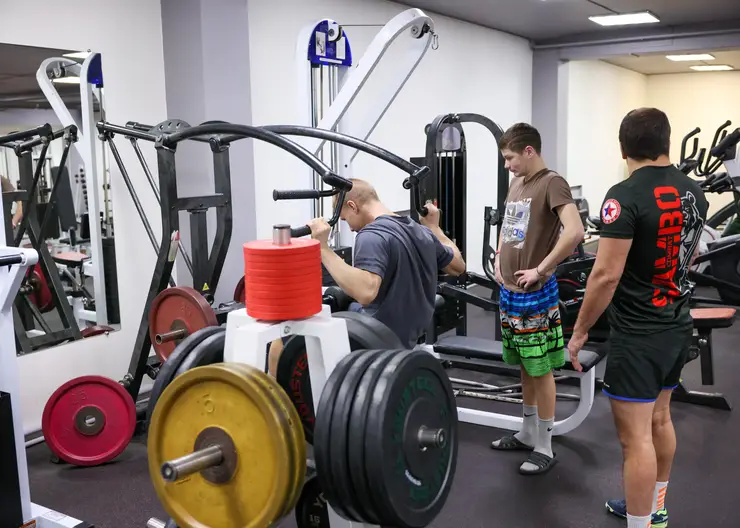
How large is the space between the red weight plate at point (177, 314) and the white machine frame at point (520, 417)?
3.77 feet

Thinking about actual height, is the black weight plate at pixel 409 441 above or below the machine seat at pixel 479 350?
above

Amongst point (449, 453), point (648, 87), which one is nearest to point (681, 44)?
point (648, 87)

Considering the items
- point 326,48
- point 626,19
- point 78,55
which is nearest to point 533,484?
point 326,48

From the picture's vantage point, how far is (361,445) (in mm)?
1262

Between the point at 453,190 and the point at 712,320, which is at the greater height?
the point at 453,190

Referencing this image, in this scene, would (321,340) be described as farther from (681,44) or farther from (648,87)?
(648,87)

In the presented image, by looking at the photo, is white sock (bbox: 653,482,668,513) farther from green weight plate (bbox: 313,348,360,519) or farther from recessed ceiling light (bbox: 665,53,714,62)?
recessed ceiling light (bbox: 665,53,714,62)

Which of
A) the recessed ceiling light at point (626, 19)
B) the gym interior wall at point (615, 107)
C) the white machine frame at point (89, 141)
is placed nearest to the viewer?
the white machine frame at point (89, 141)

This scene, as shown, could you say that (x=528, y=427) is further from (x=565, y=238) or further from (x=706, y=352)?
(x=706, y=352)

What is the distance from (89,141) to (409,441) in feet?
8.64

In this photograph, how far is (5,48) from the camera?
3.02 meters

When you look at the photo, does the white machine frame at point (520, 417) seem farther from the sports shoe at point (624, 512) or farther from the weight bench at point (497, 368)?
the sports shoe at point (624, 512)

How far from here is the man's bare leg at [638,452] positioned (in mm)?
1999

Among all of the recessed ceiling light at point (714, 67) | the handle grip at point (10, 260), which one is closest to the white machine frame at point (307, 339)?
the handle grip at point (10, 260)
